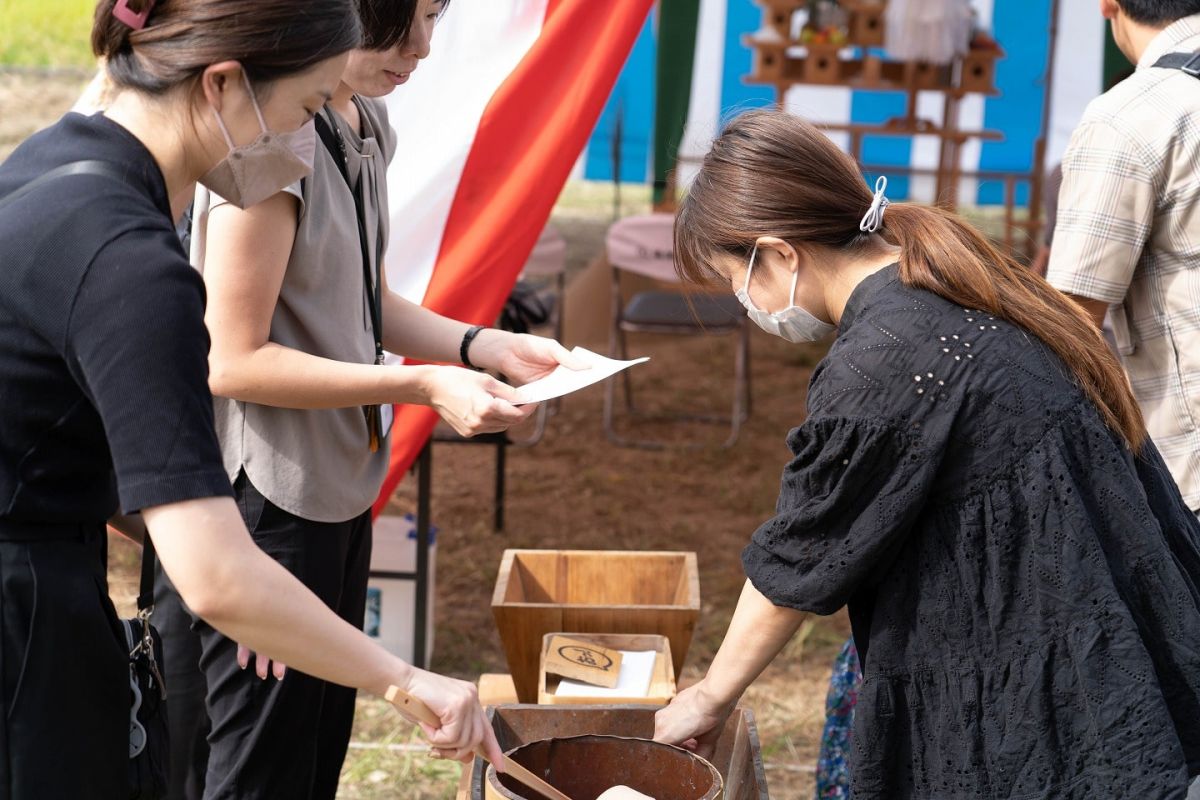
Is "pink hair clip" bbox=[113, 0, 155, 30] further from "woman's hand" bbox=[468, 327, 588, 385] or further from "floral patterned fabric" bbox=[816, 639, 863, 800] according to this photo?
"floral patterned fabric" bbox=[816, 639, 863, 800]

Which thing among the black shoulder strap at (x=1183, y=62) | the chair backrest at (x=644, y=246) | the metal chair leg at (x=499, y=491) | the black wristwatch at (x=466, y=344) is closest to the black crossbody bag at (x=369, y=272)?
the black wristwatch at (x=466, y=344)

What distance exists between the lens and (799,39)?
6.00 meters

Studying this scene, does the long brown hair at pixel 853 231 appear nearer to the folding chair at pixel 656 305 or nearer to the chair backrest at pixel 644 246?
the folding chair at pixel 656 305

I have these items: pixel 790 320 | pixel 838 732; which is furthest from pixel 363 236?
pixel 838 732

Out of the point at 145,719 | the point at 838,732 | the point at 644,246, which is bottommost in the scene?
the point at 838,732

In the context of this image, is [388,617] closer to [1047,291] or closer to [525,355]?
[525,355]

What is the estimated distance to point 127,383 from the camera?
100 centimetres

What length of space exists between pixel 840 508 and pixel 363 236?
773 millimetres

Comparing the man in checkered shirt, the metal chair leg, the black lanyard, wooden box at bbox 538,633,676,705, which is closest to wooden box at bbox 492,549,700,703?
wooden box at bbox 538,633,676,705

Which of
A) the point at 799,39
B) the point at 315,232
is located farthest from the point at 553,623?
the point at 799,39

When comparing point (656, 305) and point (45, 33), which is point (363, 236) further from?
A: point (45, 33)

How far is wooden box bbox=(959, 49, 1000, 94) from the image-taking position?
600 centimetres

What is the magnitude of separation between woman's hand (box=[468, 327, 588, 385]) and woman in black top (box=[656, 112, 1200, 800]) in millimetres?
517

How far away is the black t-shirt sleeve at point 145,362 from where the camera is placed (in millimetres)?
1002
